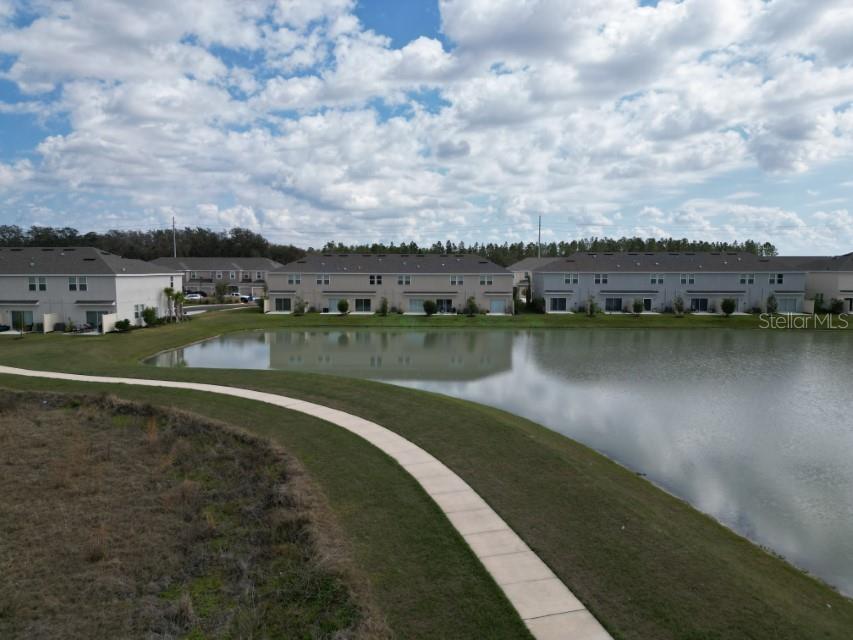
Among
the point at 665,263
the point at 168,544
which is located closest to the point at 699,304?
the point at 665,263

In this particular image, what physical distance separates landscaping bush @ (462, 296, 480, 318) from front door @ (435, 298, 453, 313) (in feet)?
5.52

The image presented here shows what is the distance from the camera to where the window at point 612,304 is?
63.9 metres

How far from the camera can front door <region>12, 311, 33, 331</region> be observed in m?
45.7

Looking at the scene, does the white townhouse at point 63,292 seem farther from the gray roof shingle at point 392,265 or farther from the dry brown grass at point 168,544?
the dry brown grass at point 168,544

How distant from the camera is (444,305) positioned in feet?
205

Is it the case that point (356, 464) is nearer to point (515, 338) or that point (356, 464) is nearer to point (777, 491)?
point (777, 491)

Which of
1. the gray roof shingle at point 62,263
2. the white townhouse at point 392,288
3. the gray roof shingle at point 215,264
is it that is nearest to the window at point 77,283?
the gray roof shingle at point 62,263

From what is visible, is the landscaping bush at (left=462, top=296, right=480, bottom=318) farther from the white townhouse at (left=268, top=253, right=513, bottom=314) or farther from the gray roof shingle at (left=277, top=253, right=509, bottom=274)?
the gray roof shingle at (left=277, top=253, right=509, bottom=274)

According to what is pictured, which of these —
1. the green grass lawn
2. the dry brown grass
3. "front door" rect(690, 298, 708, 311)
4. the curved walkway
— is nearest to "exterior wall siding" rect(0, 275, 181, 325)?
the green grass lawn

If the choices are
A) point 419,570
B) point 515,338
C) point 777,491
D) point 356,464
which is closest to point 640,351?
point 515,338

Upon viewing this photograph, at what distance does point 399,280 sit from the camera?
62.8 meters

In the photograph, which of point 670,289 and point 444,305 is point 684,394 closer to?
point 444,305

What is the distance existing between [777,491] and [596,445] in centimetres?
487

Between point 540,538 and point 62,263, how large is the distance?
4813 cm
